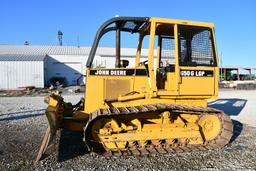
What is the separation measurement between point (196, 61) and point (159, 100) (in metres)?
1.34

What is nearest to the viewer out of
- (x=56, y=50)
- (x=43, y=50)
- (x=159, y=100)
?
(x=159, y=100)

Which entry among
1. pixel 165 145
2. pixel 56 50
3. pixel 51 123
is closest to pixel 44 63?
pixel 56 50

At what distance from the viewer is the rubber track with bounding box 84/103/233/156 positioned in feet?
20.7

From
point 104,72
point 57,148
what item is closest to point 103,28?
point 104,72

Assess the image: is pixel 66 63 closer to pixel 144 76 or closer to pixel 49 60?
pixel 49 60

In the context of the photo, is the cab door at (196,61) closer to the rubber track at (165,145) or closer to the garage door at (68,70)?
the rubber track at (165,145)

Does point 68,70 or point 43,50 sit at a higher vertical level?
point 43,50

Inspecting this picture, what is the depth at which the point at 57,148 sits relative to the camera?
276 inches

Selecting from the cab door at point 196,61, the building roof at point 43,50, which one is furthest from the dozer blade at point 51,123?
the building roof at point 43,50

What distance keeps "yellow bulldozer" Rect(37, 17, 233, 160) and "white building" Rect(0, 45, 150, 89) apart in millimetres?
21459

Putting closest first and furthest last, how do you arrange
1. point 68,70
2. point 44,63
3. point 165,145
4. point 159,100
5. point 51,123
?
point 51,123 < point 165,145 < point 159,100 < point 44,63 < point 68,70

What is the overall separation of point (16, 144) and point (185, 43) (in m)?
4.96

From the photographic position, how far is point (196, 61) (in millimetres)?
7160

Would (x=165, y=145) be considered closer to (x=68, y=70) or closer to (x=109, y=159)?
(x=109, y=159)
